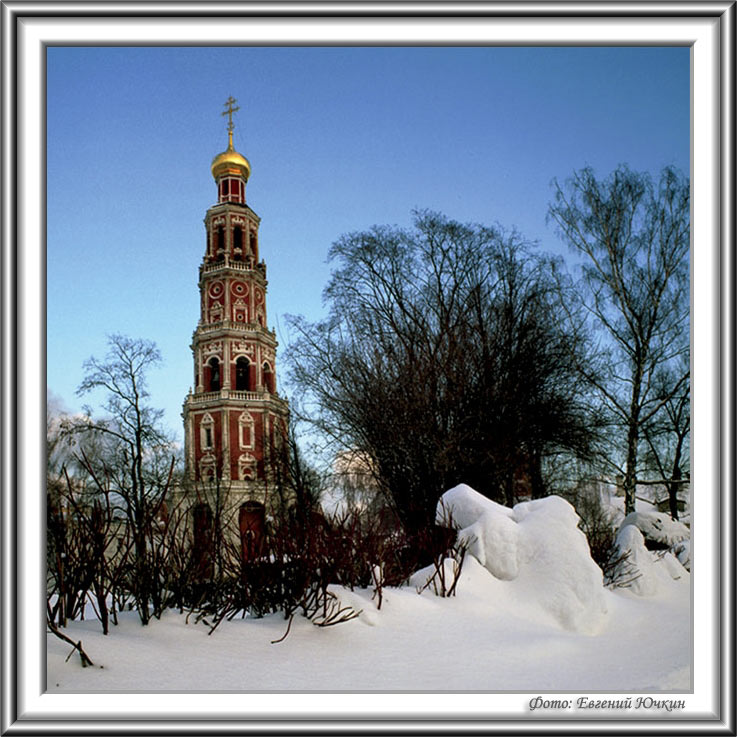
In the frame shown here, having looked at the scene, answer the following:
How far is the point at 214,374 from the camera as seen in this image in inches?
1326

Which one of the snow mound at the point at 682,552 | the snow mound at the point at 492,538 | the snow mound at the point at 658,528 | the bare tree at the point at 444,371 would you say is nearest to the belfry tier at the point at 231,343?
the bare tree at the point at 444,371

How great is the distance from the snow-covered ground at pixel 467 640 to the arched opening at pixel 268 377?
1070 inches

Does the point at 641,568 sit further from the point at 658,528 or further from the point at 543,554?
the point at 658,528

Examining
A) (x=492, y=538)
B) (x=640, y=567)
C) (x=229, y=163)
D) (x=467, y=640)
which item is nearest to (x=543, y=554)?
(x=492, y=538)

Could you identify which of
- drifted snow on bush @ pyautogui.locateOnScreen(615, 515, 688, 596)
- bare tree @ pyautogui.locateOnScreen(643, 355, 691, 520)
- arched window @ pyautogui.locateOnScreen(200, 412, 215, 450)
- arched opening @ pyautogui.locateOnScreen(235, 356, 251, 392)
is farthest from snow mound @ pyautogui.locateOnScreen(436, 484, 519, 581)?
arched opening @ pyautogui.locateOnScreen(235, 356, 251, 392)

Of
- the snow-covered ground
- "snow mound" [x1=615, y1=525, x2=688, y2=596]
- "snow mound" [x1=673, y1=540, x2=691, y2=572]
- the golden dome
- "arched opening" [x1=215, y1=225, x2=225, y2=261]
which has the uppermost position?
the golden dome

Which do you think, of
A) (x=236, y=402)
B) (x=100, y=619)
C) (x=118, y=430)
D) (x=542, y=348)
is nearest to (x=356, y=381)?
(x=542, y=348)

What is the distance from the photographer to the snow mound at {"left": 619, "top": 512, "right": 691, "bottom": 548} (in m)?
12.0

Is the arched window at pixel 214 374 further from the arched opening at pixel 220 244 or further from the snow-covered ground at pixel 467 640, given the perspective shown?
the snow-covered ground at pixel 467 640

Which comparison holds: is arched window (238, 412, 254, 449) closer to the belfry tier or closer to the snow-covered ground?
the belfry tier

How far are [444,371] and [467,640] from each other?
6955mm

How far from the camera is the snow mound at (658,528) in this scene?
39.4ft

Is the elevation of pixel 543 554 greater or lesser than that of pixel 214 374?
lesser

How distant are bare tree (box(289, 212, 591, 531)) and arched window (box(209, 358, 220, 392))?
17.7 meters
